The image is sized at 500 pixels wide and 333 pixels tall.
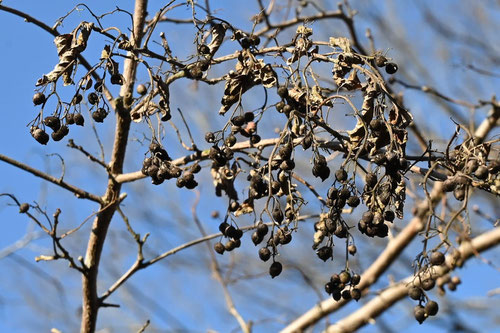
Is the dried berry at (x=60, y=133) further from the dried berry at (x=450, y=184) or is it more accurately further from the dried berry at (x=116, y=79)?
the dried berry at (x=450, y=184)

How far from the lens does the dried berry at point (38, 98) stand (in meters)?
2.49

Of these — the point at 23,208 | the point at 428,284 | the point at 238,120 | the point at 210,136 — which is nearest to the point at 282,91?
the point at 238,120

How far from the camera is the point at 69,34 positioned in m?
2.54

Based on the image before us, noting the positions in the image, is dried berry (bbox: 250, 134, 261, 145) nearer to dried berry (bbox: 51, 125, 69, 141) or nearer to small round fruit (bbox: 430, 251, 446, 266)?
dried berry (bbox: 51, 125, 69, 141)

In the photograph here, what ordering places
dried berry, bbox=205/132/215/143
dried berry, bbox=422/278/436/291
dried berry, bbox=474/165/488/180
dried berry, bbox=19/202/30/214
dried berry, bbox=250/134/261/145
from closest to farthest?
dried berry, bbox=474/165/488/180
dried berry, bbox=422/278/436/291
dried berry, bbox=205/132/215/143
dried berry, bbox=250/134/261/145
dried berry, bbox=19/202/30/214

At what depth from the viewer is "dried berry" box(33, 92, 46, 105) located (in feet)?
8.18

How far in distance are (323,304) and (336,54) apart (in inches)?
123

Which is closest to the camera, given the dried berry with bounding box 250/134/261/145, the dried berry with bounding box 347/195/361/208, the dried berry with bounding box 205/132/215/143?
the dried berry with bounding box 347/195/361/208

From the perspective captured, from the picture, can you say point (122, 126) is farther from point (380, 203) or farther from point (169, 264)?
point (169, 264)

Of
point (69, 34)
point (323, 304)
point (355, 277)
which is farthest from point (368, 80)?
point (323, 304)

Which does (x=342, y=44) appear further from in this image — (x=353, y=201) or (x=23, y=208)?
(x=23, y=208)

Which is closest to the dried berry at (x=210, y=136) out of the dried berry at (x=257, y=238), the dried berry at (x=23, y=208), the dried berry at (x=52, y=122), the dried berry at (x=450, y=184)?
the dried berry at (x=257, y=238)

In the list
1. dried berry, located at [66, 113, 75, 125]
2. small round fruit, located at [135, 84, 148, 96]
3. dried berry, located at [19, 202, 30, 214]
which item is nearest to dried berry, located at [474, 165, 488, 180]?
small round fruit, located at [135, 84, 148, 96]

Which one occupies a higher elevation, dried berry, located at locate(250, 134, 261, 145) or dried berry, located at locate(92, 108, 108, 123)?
dried berry, located at locate(250, 134, 261, 145)
